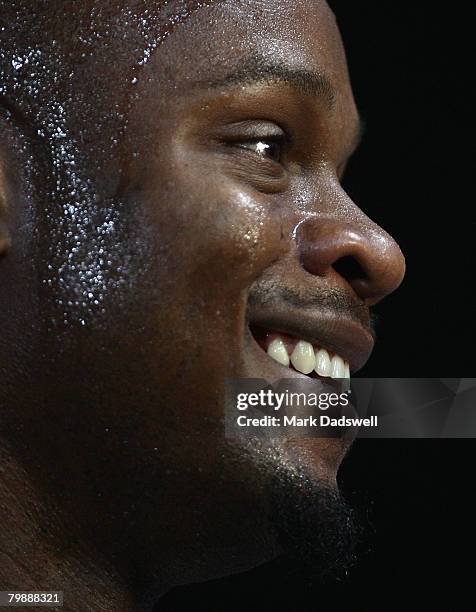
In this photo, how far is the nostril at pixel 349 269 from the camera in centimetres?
145

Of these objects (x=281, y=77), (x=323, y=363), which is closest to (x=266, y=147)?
(x=281, y=77)

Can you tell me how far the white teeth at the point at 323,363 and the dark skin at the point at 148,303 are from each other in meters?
0.05

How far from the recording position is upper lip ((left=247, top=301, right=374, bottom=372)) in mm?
1351

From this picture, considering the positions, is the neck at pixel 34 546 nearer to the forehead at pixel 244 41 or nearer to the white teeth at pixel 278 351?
the white teeth at pixel 278 351

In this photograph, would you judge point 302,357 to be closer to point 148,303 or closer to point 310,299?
point 310,299

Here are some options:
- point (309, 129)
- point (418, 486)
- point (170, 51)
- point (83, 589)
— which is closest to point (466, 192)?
point (418, 486)

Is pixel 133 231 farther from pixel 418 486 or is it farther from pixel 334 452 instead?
pixel 418 486

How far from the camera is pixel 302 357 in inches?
55.6

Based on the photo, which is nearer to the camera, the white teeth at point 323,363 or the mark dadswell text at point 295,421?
the mark dadswell text at point 295,421

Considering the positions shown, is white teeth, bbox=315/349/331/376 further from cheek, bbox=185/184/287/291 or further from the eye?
the eye

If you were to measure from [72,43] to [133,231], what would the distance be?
27 cm

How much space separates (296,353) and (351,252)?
0.16 meters

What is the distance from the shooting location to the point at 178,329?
4.28 feet

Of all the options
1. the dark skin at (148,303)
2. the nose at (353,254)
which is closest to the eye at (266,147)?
the dark skin at (148,303)
